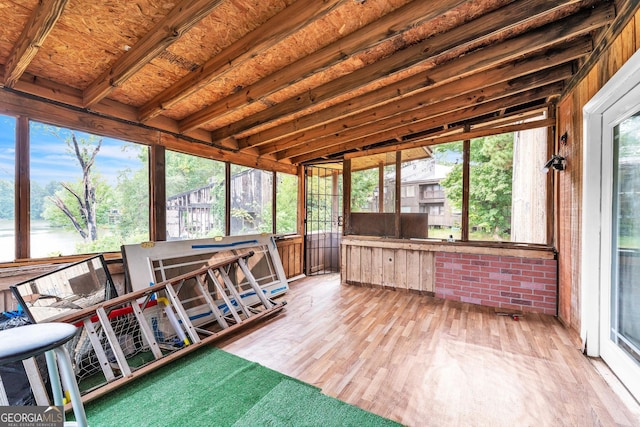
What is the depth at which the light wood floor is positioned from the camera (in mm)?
1765

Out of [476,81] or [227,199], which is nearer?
[476,81]

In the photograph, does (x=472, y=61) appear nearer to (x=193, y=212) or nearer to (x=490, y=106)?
(x=490, y=106)

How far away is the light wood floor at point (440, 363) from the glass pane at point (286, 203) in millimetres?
2148

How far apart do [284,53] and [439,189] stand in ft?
10.3

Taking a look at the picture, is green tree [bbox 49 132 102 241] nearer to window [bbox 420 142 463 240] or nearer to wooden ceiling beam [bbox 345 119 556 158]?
wooden ceiling beam [bbox 345 119 556 158]

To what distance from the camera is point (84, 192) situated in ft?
9.28

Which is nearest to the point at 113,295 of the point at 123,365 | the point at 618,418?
the point at 123,365

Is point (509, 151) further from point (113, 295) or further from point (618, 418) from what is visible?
point (113, 295)

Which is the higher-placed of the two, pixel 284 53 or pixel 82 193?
pixel 284 53

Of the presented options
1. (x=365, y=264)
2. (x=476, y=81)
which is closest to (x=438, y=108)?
(x=476, y=81)

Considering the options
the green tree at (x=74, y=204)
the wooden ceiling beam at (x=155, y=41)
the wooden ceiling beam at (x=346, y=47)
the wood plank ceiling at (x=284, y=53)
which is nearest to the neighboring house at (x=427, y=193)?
the wood plank ceiling at (x=284, y=53)

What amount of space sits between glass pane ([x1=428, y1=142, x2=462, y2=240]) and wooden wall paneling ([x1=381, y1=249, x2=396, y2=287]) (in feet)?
2.49

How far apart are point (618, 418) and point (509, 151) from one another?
311 centimetres

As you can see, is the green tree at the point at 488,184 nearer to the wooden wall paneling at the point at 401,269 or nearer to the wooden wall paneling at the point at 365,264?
the wooden wall paneling at the point at 401,269
